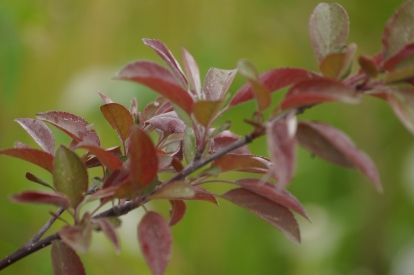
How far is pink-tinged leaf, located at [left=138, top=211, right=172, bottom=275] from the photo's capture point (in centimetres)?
35

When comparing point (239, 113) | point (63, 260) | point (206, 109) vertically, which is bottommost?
point (239, 113)

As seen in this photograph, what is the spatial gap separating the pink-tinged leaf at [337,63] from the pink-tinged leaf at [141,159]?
5.0 inches

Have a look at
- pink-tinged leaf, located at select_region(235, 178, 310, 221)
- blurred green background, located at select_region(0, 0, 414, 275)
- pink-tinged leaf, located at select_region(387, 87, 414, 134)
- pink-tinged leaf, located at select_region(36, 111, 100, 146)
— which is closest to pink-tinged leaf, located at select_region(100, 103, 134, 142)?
pink-tinged leaf, located at select_region(36, 111, 100, 146)

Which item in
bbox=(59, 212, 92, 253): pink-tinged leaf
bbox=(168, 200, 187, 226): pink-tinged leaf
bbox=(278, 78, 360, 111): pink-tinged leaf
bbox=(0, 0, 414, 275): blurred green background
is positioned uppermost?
bbox=(278, 78, 360, 111): pink-tinged leaf

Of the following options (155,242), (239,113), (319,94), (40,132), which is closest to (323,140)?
(319,94)

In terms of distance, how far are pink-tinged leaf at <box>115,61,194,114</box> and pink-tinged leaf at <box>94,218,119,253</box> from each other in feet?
0.31

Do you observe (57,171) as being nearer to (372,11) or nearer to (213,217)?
(213,217)

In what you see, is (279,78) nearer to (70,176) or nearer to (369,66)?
(369,66)

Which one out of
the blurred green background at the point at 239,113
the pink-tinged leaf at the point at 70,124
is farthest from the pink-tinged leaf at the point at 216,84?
the blurred green background at the point at 239,113

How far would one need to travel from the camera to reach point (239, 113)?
176 centimetres

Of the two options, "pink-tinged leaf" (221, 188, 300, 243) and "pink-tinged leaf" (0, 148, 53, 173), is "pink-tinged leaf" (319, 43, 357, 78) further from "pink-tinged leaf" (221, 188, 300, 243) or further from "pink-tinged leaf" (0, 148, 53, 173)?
"pink-tinged leaf" (0, 148, 53, 173)

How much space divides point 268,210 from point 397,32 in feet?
0.52

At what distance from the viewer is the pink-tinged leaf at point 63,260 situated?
41 cm

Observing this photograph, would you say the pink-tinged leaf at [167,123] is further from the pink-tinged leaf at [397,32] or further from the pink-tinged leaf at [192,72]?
the pink-tinged leaf at [397,32]
